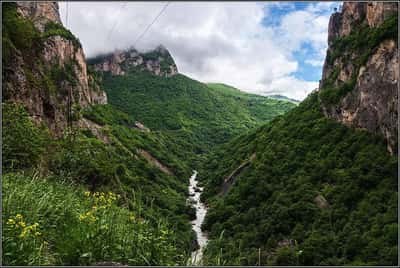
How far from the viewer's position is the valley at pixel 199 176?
4.80 meters

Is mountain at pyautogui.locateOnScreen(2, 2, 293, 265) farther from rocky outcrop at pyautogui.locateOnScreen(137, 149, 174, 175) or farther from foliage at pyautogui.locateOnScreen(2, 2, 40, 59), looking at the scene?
rocky outcrop at pyautogui.locateOnScreen(137, 149, 174, 175)

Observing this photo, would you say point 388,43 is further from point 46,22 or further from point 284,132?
point 46,22

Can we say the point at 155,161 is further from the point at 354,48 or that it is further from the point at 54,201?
the point at 54,201

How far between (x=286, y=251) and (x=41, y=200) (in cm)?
2933

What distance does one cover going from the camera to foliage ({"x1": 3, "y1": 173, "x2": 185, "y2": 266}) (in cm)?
407

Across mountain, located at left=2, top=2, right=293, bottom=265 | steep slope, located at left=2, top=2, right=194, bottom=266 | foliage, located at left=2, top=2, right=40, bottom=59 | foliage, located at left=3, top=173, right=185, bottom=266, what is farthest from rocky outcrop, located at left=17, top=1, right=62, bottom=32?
→ foliage, located at left=3, top=173, right=185, bottom=266

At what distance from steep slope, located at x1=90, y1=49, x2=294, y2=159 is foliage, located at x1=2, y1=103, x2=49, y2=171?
378 ft

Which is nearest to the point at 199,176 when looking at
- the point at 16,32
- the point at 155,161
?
the point at 155,161

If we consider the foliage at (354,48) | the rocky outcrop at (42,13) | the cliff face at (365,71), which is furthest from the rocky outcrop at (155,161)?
the rocky outcrop at (42,13)

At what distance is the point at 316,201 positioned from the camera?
166 ft

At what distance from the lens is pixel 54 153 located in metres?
12.3

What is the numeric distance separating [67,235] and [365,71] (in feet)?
192

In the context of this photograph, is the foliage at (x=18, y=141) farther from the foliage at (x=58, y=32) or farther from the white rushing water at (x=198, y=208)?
the foliage at (x=58, y=32)

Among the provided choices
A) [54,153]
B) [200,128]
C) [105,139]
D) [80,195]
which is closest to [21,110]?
[54,153]
